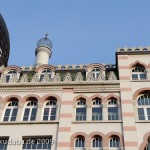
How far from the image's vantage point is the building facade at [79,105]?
2125 cm

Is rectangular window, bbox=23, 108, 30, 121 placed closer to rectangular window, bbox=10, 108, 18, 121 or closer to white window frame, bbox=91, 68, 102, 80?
rectangular window, bbox=10, 108, 18, 121

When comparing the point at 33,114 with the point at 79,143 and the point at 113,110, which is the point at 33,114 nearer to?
the point at 79,143

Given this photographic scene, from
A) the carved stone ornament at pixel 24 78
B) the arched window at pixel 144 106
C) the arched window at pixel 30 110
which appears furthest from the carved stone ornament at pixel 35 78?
the arched window at pixel 144 106

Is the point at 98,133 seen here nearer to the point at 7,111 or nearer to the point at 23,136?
the point at 23,136

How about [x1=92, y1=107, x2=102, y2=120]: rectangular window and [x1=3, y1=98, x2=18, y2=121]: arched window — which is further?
[x1=3, y1=98, x2=18, y2=121]: arched window

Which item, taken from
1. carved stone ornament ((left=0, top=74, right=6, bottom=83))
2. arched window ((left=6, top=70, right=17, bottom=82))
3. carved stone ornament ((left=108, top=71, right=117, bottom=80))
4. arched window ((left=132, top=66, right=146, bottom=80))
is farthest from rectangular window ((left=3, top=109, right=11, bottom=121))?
arched window ((left=132, top=66, right=146, bottom=80))

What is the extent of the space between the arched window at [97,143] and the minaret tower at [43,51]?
14.2 metres

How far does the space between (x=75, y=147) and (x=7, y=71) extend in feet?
31.4

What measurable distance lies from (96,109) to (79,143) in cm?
314

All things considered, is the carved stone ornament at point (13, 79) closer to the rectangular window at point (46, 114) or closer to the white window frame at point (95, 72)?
the rectangular window at point (46, 114)

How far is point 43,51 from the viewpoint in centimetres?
3525

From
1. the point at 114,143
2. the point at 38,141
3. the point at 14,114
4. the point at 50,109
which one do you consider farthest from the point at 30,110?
the point at 114,143

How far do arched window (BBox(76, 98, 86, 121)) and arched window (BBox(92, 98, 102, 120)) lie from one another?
25.6 inches

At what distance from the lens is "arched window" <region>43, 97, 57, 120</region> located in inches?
909
